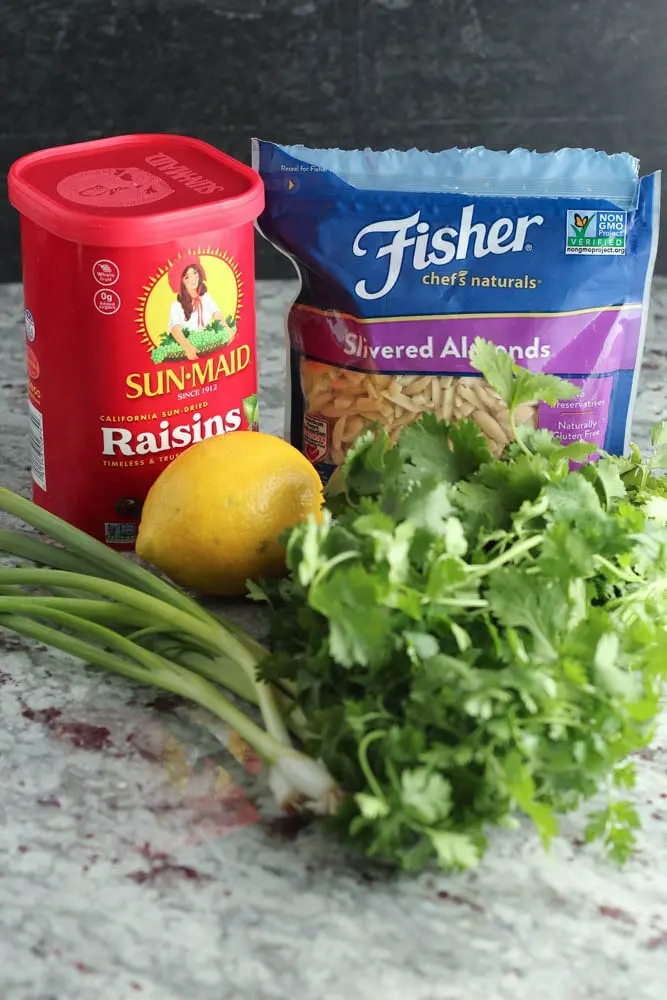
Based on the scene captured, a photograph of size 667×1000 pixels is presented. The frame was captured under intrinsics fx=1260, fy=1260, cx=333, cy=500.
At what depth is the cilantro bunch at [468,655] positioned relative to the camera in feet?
2.15

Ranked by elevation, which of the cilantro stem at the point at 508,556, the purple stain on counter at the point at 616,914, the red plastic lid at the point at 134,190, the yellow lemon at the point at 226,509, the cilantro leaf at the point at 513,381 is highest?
the red plastic lid at the point at 134,190

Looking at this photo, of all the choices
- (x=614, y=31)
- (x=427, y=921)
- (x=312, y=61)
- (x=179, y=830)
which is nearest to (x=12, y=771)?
(x=179, y=830)

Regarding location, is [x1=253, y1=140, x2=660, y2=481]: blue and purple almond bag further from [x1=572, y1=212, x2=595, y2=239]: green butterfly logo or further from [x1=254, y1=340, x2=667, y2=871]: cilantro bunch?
[x1=254, y1=340, x2=667, y2=871]: cilantro bunch

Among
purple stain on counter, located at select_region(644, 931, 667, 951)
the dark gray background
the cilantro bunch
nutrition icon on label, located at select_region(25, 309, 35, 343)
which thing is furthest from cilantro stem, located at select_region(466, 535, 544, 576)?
the dark gray background

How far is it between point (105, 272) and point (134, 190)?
0.29 feet

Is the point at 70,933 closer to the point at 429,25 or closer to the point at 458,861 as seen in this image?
the point at 458,861

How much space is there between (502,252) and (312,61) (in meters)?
0.57

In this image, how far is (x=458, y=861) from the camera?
2.10 feet

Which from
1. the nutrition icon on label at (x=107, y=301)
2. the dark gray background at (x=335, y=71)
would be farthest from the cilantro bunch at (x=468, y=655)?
the dark gray background at (x=335, y=71)

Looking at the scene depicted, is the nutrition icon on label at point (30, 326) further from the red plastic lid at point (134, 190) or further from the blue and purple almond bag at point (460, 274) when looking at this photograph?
the blue and purple almond bag at point (460, 274)

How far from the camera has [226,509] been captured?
87 cm

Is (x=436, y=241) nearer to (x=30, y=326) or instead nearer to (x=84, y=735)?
(x=30, y=326)

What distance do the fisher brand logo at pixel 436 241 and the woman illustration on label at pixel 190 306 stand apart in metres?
0.15

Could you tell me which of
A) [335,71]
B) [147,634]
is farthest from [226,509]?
[335,71]
